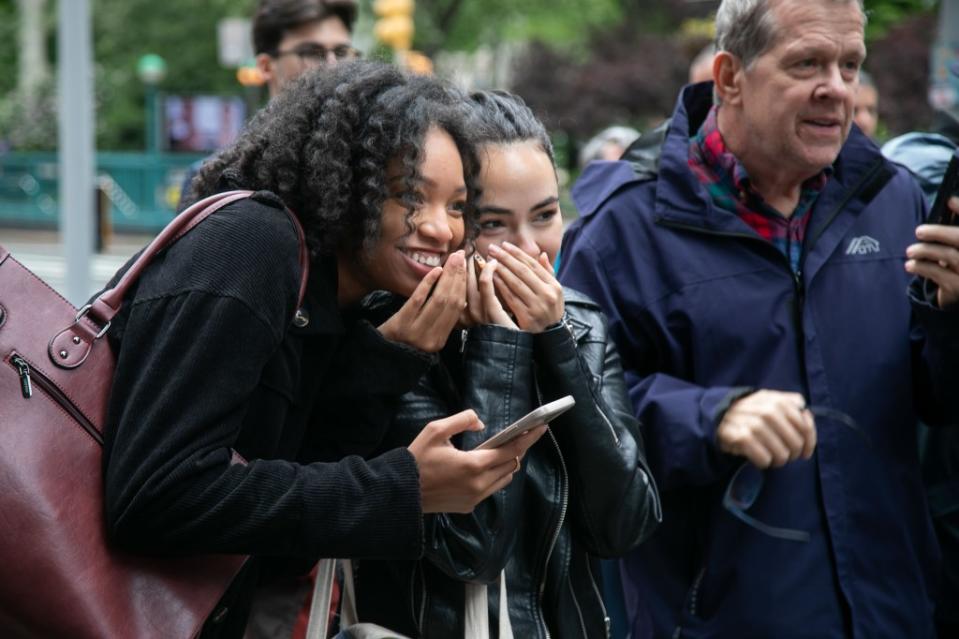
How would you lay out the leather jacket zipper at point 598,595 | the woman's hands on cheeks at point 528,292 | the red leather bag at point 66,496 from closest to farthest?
the red leather bag at point 66,496 → the woman's hands on cheeks at point 528,292 → the leather jacket zipper at point 598,595

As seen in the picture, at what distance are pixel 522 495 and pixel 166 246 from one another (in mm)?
848

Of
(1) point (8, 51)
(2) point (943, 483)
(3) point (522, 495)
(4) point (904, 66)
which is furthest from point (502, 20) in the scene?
(3) point (522, 495)

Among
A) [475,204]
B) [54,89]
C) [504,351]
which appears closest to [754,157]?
[475,204]

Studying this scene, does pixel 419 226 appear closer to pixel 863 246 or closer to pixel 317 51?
pixel 863 246

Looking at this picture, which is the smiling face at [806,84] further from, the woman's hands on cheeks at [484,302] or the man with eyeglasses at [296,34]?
the man with eyeglasses at [296,34]

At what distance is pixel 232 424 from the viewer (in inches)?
76.7

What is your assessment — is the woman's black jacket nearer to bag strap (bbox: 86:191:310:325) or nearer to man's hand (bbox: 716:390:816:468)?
man's hand (bbox: 716:390:816:468)

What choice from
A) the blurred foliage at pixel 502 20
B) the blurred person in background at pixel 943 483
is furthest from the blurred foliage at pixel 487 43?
the blurred person in background at pixel 943 483

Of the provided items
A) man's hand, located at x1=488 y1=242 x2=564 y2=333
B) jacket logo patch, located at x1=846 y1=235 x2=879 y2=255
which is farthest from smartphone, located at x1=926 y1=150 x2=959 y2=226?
man's hand, located at x1=488 y1=242 x2=564 y2=333

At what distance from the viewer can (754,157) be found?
3223mm

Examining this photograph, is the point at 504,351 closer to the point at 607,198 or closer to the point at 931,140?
the point at 607,198

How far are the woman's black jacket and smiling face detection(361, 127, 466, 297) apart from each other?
6.2 inches

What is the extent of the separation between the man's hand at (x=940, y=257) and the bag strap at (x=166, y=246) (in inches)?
61.9

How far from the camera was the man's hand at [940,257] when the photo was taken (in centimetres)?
Answer: 294
